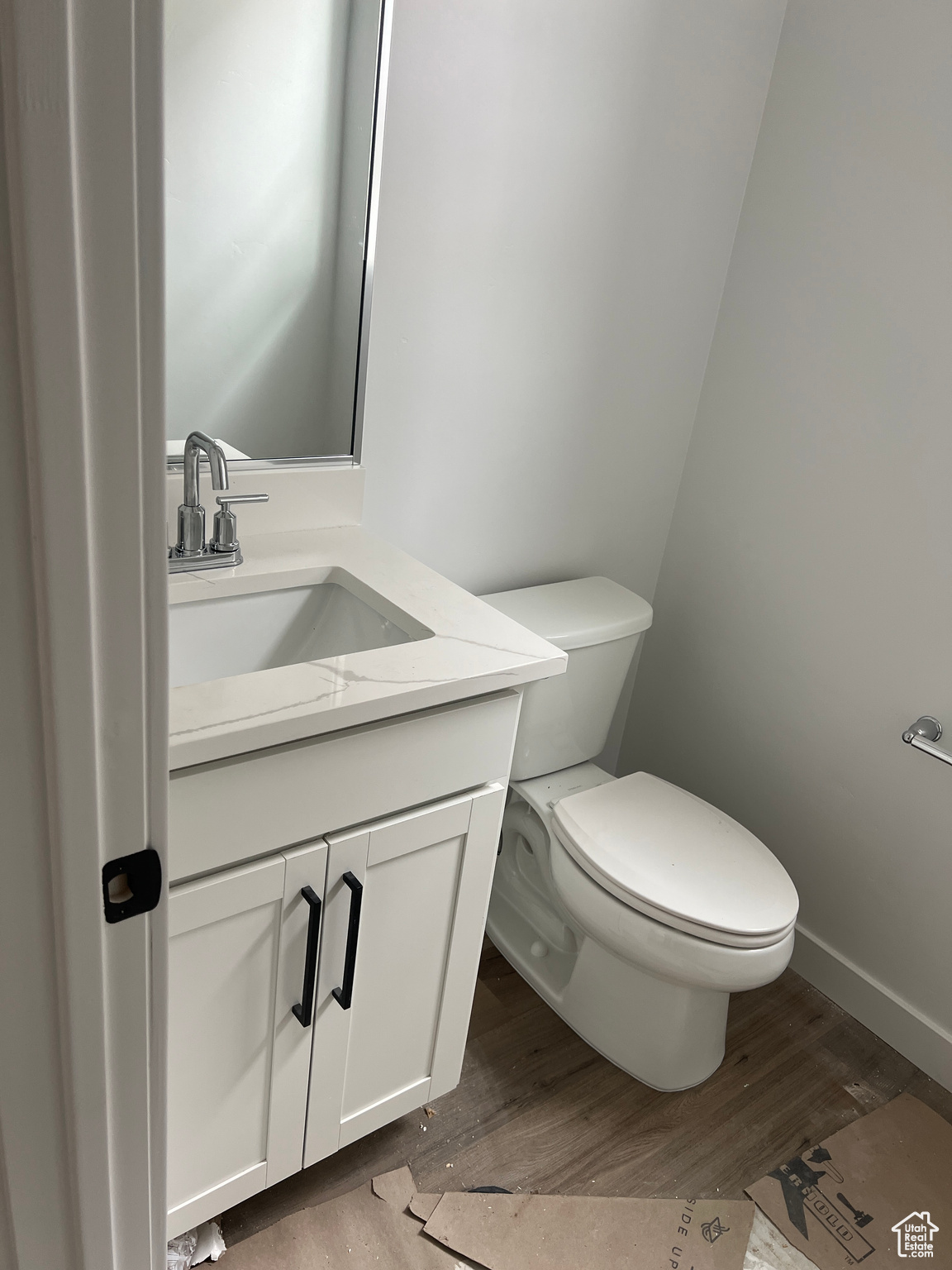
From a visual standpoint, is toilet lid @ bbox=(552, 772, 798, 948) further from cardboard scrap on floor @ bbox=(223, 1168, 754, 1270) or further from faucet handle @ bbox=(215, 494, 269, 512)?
faucet handle @ bbox=(215, 494, 269, 512)

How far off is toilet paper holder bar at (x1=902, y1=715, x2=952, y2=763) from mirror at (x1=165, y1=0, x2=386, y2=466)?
111 cm

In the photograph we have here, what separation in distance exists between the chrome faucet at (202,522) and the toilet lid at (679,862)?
28.8 inches

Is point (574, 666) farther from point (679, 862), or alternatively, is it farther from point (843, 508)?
point (843, 508)

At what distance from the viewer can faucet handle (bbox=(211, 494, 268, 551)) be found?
122 centimetres

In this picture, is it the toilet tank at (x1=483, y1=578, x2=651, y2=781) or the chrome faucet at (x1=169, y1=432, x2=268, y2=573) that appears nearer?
the chrome faucet at (x1=169, y1=432, x2=268, y2=573)

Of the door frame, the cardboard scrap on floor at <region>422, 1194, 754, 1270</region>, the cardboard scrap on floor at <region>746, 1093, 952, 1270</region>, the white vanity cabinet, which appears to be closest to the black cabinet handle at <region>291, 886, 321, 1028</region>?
the white vanity cabinet

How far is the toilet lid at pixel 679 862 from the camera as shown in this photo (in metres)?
1.38

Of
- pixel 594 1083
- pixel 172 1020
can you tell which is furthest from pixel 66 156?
pixel 594 1083

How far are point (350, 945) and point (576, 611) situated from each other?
2.64ft

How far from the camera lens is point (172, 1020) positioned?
974mm

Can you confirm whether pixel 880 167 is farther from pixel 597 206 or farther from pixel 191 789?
pixel 191 789

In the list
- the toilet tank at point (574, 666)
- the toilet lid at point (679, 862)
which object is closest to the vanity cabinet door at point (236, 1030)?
the toilet lid at point (679, 862)
